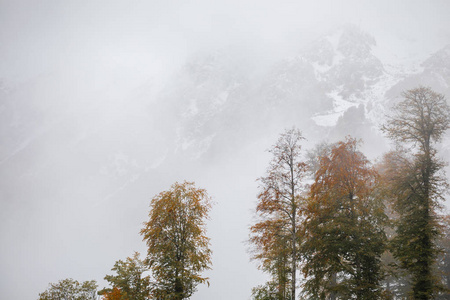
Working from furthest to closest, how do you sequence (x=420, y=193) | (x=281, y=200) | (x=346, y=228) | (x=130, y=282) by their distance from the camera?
(x=130, y=282) → (x=420, y=193) → (x=281, y=200) → (x=346, y=228)

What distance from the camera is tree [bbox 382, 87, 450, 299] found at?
11.2 meters

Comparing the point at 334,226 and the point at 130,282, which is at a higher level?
the point at 334,226

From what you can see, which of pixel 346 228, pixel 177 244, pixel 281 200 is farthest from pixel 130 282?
pixel 346 228

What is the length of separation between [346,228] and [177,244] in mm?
8306

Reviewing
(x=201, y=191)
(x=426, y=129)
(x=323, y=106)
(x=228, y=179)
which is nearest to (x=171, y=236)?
(x=201, y=191)

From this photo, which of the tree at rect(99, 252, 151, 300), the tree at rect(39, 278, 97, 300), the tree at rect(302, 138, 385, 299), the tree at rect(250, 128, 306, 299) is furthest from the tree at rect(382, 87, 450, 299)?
the tree at rect(39, 278, 97, 300)

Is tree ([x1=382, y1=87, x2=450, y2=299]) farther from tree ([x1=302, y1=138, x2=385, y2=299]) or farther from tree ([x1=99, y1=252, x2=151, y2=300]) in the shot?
tree ([x1=99, y1=252, x2=151, y2=300])

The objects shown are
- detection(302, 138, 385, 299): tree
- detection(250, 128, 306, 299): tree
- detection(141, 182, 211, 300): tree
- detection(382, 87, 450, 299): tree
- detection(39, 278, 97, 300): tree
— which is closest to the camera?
detection(302, 138, 385, 299): tree

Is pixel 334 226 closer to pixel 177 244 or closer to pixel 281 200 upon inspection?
pixel 281 200

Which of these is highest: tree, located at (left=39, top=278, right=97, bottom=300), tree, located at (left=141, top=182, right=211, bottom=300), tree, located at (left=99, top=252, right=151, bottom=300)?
tree, located at (left=141, top=182, right=211, bottom=300)

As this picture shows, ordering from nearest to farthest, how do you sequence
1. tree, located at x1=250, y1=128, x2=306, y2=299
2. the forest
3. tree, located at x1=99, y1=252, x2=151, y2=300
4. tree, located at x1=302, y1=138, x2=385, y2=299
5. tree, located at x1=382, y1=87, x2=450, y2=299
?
tree, located at x1=302, y1=138, x2=385, y2=299
the forest
tree, located at x1=382, y1=87, x2=450, y2=299
tree, located at x1=250, y1=128, x2=306, y2=299
tree, located at x1=99, y1=252, x2=151, y2=300

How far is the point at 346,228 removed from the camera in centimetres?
1067

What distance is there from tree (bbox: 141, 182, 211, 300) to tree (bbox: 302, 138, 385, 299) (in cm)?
559

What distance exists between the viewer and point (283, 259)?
41.4ft
